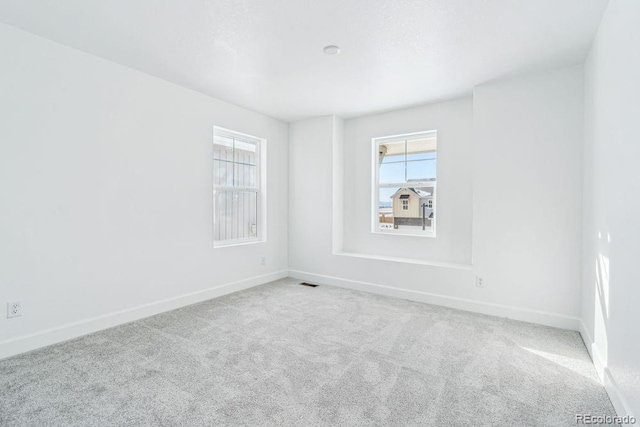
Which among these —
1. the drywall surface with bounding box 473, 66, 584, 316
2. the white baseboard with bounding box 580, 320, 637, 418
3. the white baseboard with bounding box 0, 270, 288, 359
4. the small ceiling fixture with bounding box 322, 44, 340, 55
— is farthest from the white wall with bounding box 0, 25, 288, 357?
the white baseboard with bounding box 580, 320, 637, 418

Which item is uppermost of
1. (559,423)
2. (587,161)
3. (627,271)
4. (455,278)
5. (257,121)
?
(257,121)

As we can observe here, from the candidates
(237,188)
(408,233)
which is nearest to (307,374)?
(408,233)

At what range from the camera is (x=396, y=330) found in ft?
9.34

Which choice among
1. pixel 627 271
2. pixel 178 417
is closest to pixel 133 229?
pixel 178 417

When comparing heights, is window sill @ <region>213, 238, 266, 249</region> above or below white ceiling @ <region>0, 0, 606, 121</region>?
below

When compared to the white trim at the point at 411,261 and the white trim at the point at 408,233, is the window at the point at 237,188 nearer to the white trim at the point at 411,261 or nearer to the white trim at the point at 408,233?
the white trim at the point at 411,261

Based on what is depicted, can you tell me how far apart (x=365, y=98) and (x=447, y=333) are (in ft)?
9.17

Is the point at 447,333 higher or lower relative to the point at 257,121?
lower

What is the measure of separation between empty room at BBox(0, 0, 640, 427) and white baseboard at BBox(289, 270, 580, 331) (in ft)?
0.06

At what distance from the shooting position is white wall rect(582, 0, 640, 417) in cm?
153

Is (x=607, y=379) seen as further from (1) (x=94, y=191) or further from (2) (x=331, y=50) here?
(1) (x=94, y=191)

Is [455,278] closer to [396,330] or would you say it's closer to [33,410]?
[396,330]

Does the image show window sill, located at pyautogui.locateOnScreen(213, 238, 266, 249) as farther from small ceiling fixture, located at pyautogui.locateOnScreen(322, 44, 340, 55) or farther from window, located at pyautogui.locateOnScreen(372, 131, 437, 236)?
small ceiling fixture, located at pyautogui.locateOnScreen(322, 44, 340, 55)

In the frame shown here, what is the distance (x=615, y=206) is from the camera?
1854 mm
